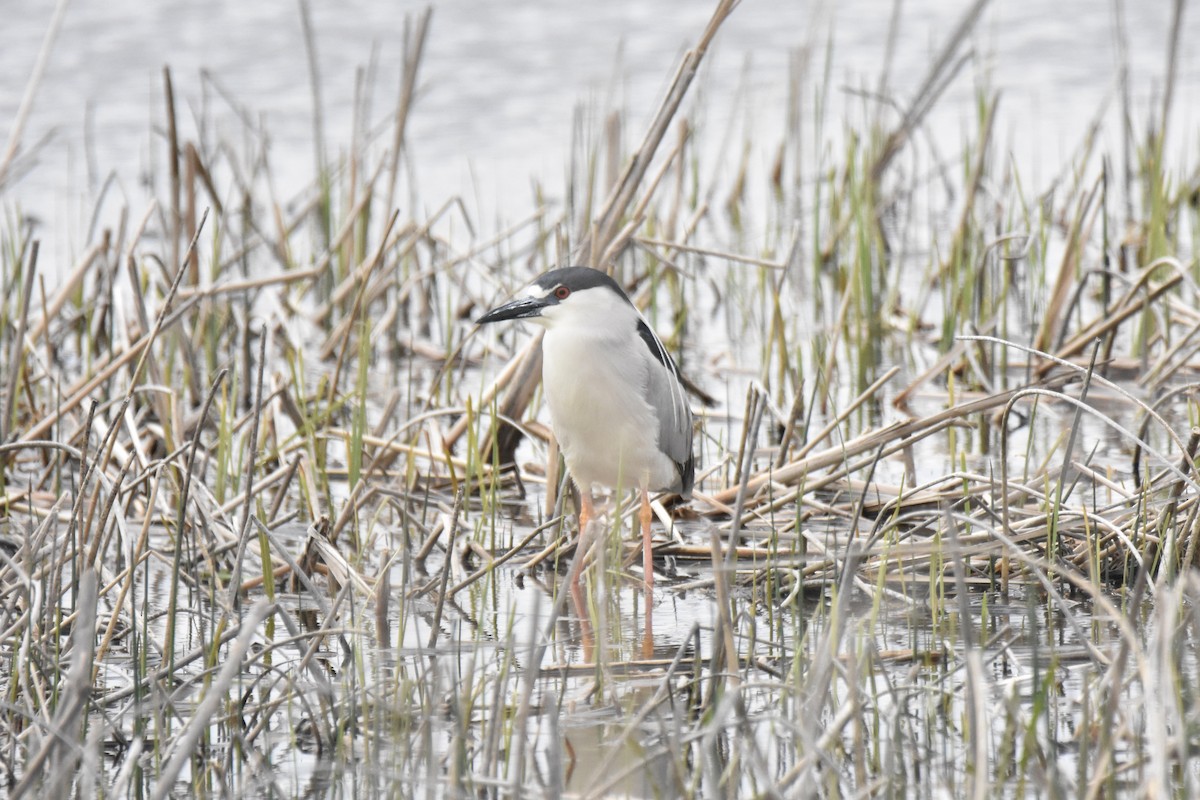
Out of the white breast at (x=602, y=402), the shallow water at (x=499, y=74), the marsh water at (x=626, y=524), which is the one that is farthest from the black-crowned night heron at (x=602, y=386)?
the shallow water at (x=499, y=74)

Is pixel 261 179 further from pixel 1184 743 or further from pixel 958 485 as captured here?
pixel 1184 743

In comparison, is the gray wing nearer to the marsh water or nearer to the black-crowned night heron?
A: the black-crowned night heron

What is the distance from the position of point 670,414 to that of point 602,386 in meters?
0.27

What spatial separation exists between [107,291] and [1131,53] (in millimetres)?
8124

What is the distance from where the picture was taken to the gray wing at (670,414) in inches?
191

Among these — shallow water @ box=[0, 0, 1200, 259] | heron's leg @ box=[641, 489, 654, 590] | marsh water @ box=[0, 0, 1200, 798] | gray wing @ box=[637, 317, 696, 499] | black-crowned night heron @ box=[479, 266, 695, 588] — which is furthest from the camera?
shallow water @ box=[0, 0, 1200, 259]

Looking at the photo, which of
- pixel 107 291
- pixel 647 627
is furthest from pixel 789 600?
pixel 107 291

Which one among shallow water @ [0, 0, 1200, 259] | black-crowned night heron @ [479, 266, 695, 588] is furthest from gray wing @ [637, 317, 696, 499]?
shallow water @ [0, 0, 1200, 259]

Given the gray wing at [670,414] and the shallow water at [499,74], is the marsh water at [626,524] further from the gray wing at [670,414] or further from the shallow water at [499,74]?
the gray wing at [670,414]

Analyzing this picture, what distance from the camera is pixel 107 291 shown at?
6.50 metres

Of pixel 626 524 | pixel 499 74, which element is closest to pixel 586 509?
pixel 626 524

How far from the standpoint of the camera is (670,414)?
4902 millimetres

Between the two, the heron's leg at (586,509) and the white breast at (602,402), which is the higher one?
the white breast at (602,402)

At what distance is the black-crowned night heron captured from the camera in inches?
184
